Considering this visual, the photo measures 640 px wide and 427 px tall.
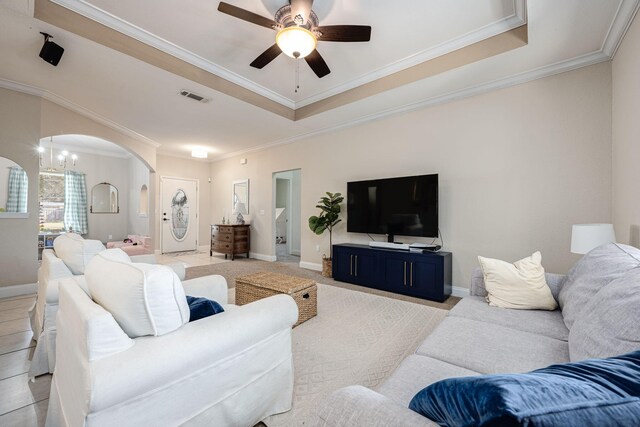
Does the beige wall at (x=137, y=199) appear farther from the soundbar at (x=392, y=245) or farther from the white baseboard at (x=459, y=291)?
the white baseboard at (x=459, y=291)

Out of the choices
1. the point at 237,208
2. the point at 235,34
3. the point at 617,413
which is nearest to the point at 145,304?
the point at 617,413

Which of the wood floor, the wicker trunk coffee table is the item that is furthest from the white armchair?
the wicker trunk coffee table

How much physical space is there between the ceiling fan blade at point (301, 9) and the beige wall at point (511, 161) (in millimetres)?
2378

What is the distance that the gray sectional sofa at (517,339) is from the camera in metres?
0.77

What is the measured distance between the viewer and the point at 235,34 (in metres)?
2.79

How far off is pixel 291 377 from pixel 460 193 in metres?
3.18

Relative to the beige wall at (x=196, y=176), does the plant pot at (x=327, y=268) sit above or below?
below

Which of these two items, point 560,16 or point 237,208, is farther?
point 237,208

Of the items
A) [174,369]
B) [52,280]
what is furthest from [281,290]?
[52,280]

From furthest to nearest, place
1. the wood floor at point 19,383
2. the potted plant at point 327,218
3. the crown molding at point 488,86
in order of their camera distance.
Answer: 1. the potted plant at point 327,218
2. the crown molding at point 488,86
3. the wood floor at point 19,383

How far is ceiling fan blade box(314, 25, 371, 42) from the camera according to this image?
7.41 feet

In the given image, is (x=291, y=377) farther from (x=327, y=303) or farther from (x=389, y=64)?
(x=389, y=64)

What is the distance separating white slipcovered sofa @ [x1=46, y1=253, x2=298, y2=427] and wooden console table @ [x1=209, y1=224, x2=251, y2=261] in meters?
5.01

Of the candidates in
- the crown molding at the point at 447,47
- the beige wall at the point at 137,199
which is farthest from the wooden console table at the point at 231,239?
the crown molding at the point at 447,47
